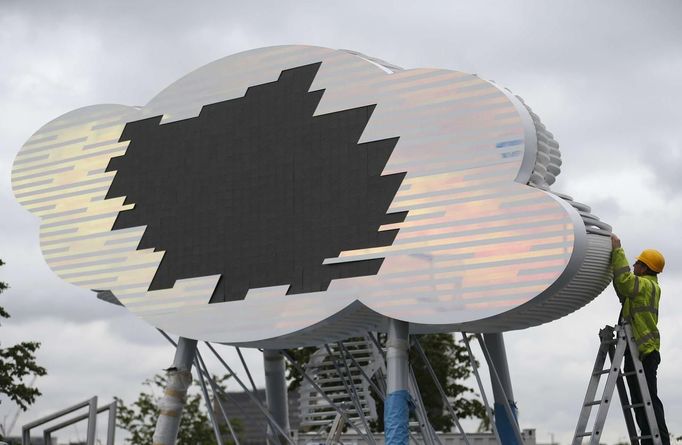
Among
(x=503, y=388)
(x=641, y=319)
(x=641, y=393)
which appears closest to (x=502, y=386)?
(x=503, y=388)

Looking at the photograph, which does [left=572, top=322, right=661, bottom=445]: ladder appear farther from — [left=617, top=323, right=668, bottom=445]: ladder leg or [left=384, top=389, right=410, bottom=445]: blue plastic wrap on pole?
[left=384, top=389, right=410, bottom=445]: blue plastic wrap on pole

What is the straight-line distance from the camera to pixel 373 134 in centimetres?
1527

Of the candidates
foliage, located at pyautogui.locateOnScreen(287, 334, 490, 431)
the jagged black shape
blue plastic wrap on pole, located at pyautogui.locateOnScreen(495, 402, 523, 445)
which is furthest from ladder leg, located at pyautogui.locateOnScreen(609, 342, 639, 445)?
foliage, located at pyautogui.locateOnScreen(287, 334, 490, 431)

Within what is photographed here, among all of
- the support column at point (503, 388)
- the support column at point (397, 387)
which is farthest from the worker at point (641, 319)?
the support column at point (503, 388)

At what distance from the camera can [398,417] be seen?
14484 millimetres

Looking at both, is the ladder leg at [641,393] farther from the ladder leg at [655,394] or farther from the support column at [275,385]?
the support column at [275,385]

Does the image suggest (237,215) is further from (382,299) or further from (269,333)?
(382,299)

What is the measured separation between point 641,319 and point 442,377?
1831cm

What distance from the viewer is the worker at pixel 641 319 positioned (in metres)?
14.2

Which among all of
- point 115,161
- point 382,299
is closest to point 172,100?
point 115,161

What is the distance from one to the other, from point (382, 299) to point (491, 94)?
9.77 ft

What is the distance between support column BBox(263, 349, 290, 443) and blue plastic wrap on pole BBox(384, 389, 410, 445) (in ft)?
16.4

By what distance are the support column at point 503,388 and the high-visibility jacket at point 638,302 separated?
323cm

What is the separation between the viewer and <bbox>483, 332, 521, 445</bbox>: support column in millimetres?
17234
